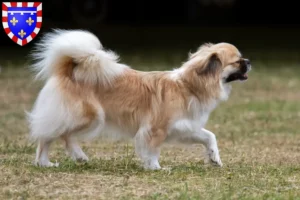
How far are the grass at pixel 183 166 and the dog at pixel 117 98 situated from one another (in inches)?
11.2

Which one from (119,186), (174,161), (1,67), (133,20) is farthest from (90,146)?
(133,20)

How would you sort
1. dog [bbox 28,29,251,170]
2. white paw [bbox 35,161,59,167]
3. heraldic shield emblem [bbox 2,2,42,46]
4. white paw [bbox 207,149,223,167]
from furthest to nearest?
heraldic shield emblem [bbox 2,2,42,46] → white paw [bbox 207,149,223,167] → white paw [bbox 35,161,59,167] → dog [bbox 28,29,251,170]

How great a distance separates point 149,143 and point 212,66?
35.0 inches

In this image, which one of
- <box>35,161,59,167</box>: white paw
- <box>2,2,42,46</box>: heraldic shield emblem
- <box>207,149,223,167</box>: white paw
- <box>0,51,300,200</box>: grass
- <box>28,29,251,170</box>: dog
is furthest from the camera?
<box>2,2,42,46</box>: heraldic shield emblem

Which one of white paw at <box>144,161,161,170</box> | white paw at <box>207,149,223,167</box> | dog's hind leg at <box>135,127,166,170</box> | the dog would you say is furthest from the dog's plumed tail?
white paw at <box>207,149,223,167</box>

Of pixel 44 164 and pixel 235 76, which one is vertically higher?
pixel 235 76

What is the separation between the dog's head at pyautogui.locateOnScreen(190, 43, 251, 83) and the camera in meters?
7.36

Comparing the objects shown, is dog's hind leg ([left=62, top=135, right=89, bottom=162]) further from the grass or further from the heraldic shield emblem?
the heraldic shield emblem

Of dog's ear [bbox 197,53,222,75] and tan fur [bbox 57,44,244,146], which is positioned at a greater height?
dog's ear [bbox 197,53,222,75]

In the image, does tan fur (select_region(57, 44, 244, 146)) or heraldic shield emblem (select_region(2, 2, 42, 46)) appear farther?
heraldic shield emblem (select_region(2, 2, 42, 46))

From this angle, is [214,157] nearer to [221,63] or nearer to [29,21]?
[221,63]

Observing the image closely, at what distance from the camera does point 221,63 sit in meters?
7.43

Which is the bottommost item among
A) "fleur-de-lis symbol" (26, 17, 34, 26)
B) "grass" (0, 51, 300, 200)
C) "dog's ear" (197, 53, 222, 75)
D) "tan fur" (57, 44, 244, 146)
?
"grass" (0, 51, 300, 200)

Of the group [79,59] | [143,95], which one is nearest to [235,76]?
[143,95]
